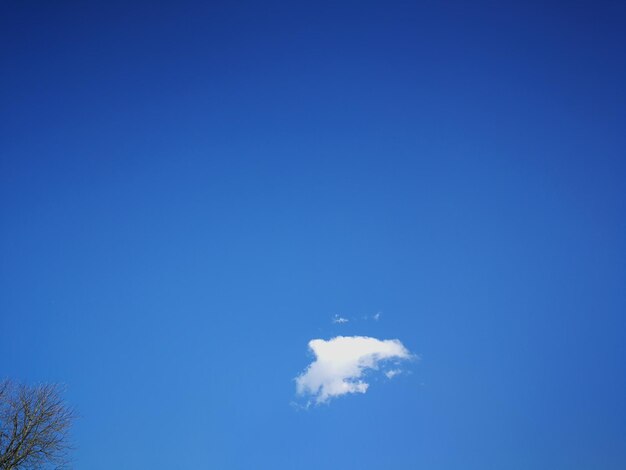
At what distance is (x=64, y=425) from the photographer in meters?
21.8

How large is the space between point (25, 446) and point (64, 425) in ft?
6.46

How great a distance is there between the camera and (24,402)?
21.5 metres

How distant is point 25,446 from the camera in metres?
20.6

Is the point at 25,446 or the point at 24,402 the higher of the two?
the point at 24,402

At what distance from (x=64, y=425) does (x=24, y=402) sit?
276cm

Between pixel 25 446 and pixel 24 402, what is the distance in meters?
2.48
